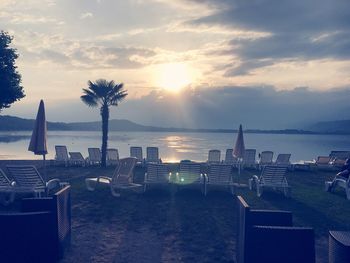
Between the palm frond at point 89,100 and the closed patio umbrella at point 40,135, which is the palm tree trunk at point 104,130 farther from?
the closed patio umbrella at point 40,135

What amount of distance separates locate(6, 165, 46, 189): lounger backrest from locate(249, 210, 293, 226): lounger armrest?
685 centimetres

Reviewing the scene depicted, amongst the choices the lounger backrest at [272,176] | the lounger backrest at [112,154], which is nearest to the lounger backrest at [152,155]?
the lounger backrest at [112,154]

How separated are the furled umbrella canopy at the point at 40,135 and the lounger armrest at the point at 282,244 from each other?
7.86m

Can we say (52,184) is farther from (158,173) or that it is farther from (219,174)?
(219,174)

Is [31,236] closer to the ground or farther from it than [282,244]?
closer to the ground

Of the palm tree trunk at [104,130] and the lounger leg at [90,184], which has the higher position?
the palm tree trunk at [104,130]

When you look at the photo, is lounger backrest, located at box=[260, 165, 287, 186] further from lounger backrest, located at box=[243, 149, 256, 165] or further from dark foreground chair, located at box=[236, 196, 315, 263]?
lounger backrest, located at box=[243, 149, 256, 165]

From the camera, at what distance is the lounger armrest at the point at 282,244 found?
4777 mm

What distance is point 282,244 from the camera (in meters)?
4.81

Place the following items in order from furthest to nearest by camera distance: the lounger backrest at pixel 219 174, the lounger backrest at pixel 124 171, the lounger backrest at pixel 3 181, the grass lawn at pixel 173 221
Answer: the lounger backrest at pixel 219 174 < the lounger backrest at pixel 124 171 < the lounger backrest at pixel 3 181 < the grass lawn at pixel 173 221

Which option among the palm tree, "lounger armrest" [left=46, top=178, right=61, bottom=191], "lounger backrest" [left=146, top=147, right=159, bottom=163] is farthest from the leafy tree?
"lounger armrest" [left=46, top=178, right=61, bottom=191]

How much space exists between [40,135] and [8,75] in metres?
14.1

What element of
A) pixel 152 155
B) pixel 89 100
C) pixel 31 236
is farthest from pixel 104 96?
pixel 31 236

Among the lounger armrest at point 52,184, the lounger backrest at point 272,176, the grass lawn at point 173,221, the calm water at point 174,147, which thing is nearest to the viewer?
the grass lawn at point 173,221
